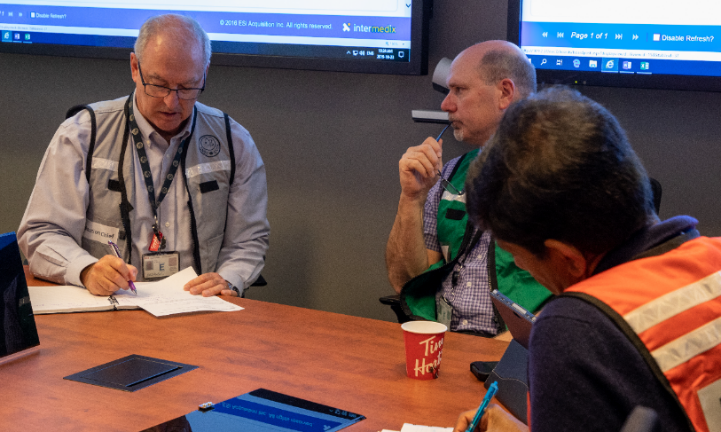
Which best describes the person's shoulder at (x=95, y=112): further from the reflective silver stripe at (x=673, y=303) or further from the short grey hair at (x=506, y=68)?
the reflective silver stripe at (x=673, y=303)

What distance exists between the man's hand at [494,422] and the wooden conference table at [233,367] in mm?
110

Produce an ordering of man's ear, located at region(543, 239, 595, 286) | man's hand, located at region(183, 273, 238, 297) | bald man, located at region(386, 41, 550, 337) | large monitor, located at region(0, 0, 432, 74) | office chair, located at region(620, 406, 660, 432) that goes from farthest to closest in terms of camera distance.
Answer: large monitor, located at region(0, 0, 432, 74) < bald man, located at region(386, 41, 550, 337) < man's hand, located at region(183, 273, 238, 297) < man's ear, located at region(543, 239, 595, 286) < office chair, located at region(620, 406, 660, 432)

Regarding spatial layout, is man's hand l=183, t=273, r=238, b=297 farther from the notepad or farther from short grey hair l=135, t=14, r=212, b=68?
short grey hair l=135, t=14, r=212, b=68

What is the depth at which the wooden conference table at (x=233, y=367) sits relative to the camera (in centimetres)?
133

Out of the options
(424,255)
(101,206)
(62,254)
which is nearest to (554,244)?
(424,255)

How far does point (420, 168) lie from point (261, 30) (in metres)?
1.14

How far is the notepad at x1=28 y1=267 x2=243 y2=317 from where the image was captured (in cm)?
193

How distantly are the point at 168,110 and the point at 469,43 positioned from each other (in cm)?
123

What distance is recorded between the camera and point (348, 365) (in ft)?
5.18

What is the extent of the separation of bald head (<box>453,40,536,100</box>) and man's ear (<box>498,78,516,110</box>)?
13 millimetres

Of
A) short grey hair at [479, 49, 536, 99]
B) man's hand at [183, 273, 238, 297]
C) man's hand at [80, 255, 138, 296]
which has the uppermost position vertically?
short grey hair at [479, 49, 536, 99]

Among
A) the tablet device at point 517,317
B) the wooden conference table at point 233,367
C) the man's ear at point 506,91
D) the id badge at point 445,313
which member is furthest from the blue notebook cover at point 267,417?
the man's ear at point 506,91

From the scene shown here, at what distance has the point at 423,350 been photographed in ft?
4.86

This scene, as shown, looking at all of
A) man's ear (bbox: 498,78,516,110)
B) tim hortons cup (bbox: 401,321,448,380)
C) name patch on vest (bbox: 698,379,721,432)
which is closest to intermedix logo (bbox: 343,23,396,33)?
man's ear (bbox: 498,78,516,110)
